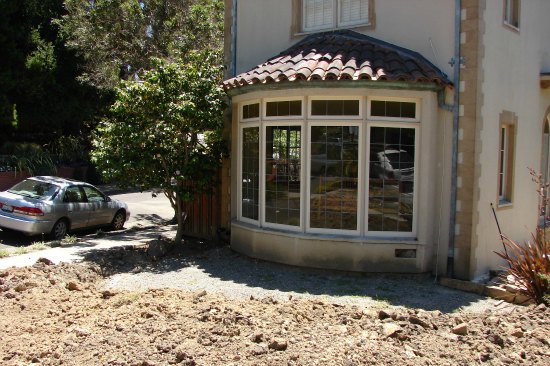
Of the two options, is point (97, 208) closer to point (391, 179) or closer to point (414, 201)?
point (391, 179)

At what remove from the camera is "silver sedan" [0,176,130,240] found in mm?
11961

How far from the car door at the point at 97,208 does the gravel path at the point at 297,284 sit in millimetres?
4370

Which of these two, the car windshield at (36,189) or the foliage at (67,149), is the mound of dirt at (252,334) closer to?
the car windshield at (36,189)

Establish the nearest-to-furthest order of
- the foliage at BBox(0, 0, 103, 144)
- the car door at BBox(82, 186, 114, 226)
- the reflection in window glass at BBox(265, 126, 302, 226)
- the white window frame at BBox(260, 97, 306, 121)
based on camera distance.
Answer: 1. the white window frame at BBox(260, 97, 306, 121)
2. the reflection in window glass at BBox(265, 126, 302, 226)
3. the car door at BBox(82, 186, 114, 226)
4. the foliage at BBox(0, 0, 103, 144)

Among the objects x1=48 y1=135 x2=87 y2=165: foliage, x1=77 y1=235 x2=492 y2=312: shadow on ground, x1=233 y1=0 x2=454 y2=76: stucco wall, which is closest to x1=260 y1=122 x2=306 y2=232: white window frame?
x1=77 y1=235 x2=492 y2=312: shadow on ground

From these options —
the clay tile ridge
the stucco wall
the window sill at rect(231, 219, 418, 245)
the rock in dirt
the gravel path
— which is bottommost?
the gravel path

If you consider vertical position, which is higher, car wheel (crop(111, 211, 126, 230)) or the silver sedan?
the silver sedan

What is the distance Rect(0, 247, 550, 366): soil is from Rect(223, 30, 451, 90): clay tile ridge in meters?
3.82

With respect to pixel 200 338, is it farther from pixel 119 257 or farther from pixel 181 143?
pixel 181 143

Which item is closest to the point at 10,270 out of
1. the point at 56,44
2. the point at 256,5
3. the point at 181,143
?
the point at 181,143

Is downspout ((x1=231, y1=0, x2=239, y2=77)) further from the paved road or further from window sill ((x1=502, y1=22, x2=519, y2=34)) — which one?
the paved road

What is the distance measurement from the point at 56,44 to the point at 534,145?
20.1 meters

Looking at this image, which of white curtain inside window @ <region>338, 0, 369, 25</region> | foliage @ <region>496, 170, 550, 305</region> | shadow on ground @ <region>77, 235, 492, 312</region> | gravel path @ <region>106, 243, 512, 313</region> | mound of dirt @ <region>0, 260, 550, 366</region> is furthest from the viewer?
white curtain inside window @ <region>338, 0, 369, 25</region>

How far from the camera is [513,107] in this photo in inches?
401
